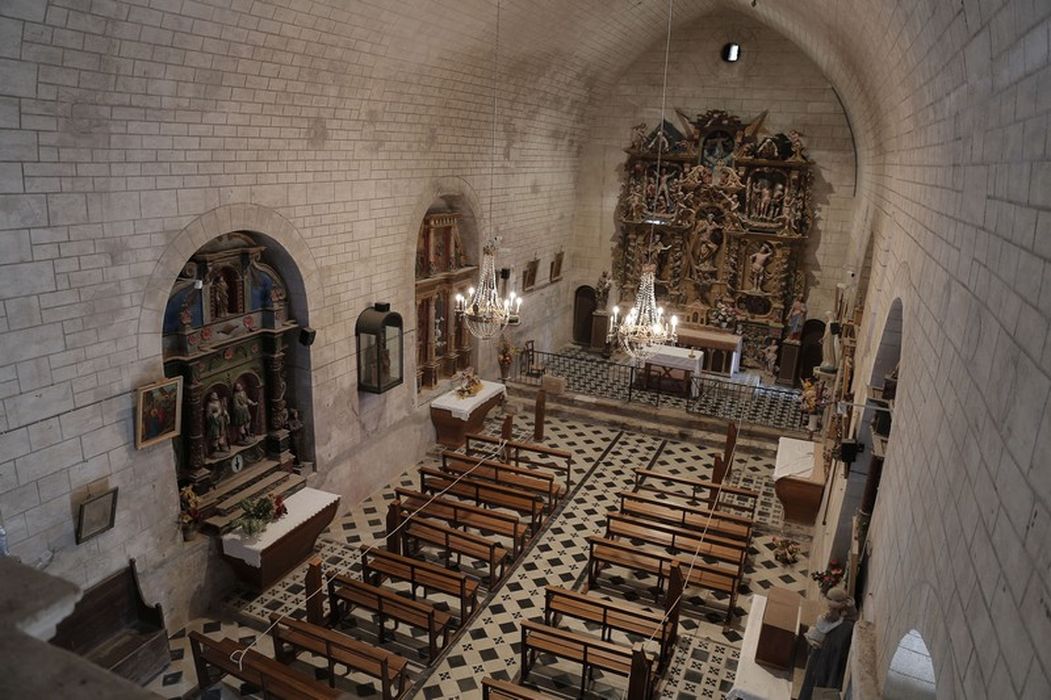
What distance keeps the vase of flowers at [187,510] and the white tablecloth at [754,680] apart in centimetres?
578

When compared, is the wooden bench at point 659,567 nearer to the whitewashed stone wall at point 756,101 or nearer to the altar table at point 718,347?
the altar table at point 718,347

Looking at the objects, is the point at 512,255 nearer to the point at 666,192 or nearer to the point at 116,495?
the point at 666,192

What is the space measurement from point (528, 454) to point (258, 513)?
17.8 feet

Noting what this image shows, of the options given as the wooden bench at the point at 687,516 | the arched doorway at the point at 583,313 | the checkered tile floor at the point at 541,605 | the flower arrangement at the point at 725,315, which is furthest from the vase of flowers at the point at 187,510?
the flower arrangement at the point at 725,315

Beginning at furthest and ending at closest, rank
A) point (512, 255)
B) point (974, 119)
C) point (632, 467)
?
point (512, 255) → point (632, 467) → point (974, 119)

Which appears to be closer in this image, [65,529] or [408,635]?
[65,529]

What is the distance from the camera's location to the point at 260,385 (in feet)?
29.4

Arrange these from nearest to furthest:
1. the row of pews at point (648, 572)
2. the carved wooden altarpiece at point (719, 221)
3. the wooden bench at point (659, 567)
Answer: the row of pews at point (648, 572) → the wooden bench at point (659, 567) → the carved wooden altarpiece at point (719, 221)

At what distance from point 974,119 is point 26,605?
13.6 ft

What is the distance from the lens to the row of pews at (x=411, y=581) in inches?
254

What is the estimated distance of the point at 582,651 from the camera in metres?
6.81

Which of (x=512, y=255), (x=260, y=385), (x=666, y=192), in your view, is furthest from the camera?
(x=666, y=192)

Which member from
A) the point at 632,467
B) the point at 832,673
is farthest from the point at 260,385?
the point at 832,673

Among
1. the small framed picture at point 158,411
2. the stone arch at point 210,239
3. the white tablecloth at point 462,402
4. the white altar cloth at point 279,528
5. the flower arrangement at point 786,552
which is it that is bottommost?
the flower arrangement at point 786,552
